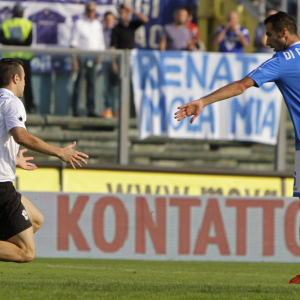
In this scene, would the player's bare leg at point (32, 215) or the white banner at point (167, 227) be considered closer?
the player's bare leg at point (32, 215)

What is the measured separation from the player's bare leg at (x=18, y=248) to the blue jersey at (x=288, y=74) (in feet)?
7.51

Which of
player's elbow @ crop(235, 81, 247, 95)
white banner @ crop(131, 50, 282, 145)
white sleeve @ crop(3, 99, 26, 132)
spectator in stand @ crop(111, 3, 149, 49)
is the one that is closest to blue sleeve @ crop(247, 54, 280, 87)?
player's elbow @ crop(235, 81, 247, 95)

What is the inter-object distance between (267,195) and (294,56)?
233 inches

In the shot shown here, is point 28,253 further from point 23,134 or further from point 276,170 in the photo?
point 276,170

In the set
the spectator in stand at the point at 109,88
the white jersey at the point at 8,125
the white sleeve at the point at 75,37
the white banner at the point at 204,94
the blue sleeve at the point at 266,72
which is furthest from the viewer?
the white sleeve at the point at 75,37

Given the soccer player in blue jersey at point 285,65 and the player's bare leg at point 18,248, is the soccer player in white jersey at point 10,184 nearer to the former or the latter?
the player's bare leg at point 18,248

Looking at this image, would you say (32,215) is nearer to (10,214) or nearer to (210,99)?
(10,214)

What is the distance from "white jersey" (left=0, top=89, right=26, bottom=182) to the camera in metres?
5.09

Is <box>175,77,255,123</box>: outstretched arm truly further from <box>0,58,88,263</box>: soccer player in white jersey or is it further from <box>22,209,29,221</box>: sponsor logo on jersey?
<box>22,209,29,221</box>: sponsor logo on jersey

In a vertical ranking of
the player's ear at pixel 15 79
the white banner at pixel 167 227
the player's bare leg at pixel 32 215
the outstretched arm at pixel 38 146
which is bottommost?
the white banner at pixel 167 227

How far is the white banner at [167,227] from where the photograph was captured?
1015 cm

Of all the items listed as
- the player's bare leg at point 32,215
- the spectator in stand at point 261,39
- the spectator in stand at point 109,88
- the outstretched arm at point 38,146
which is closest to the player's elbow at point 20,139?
the outstretched arm at point 38,146


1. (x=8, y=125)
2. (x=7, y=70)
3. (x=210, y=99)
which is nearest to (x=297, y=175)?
(x=210, y=99)

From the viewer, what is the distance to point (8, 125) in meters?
5.07
